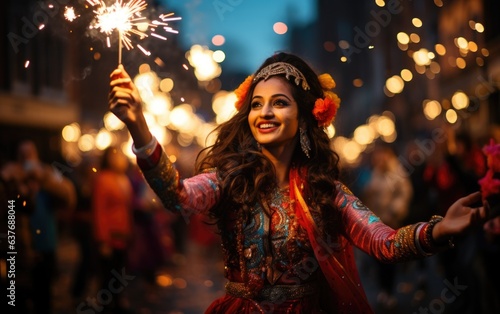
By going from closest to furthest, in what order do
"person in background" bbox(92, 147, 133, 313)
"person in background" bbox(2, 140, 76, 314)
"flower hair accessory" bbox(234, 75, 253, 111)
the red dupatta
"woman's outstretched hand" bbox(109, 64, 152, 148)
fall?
"woman's outstretched hand" bbox(109, 64, 152, 148) < the red dupatta < "flower hair accessory" bbox(234, 75, 253, 111) < "person in background" bbox(2, 140, 76, 314) < "person in background" bbox(92, 147, 133, 313)

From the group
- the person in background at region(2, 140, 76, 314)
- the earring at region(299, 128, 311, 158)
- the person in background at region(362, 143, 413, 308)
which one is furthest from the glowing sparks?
the person in background at region(362, 143, 413, 308)

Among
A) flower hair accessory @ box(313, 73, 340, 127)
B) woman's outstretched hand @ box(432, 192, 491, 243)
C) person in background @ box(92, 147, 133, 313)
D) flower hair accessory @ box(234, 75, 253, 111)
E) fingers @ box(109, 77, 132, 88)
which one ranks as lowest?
woman's outstretched hand @ box(432, 192, 491, 243)

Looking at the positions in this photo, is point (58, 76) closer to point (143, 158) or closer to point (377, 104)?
point (143, 158)

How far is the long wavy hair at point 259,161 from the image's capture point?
3.96 m

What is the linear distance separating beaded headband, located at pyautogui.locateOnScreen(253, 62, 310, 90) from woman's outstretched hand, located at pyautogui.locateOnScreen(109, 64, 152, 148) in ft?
3.68

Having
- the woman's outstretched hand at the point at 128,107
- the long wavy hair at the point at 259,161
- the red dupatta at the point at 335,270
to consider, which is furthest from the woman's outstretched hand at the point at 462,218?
the woman's outstretched hand at the point at 128,107

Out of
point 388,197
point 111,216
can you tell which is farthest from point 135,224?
point 388,197

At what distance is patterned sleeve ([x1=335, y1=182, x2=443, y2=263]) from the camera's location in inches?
138

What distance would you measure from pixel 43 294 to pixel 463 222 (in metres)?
5.96

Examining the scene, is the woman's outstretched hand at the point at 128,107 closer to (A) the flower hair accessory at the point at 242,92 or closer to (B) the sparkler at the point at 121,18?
(B) the sparkler at the point at 121,18

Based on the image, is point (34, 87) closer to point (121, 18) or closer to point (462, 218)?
point (121, 18)

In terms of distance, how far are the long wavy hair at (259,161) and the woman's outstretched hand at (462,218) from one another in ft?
2.52

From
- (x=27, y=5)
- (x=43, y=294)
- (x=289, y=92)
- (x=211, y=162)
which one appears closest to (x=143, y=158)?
(x=211, y=162)

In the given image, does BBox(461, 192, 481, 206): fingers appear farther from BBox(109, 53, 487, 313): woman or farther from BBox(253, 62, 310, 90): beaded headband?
BBox(253, 62, 310, 90): beaded headband
